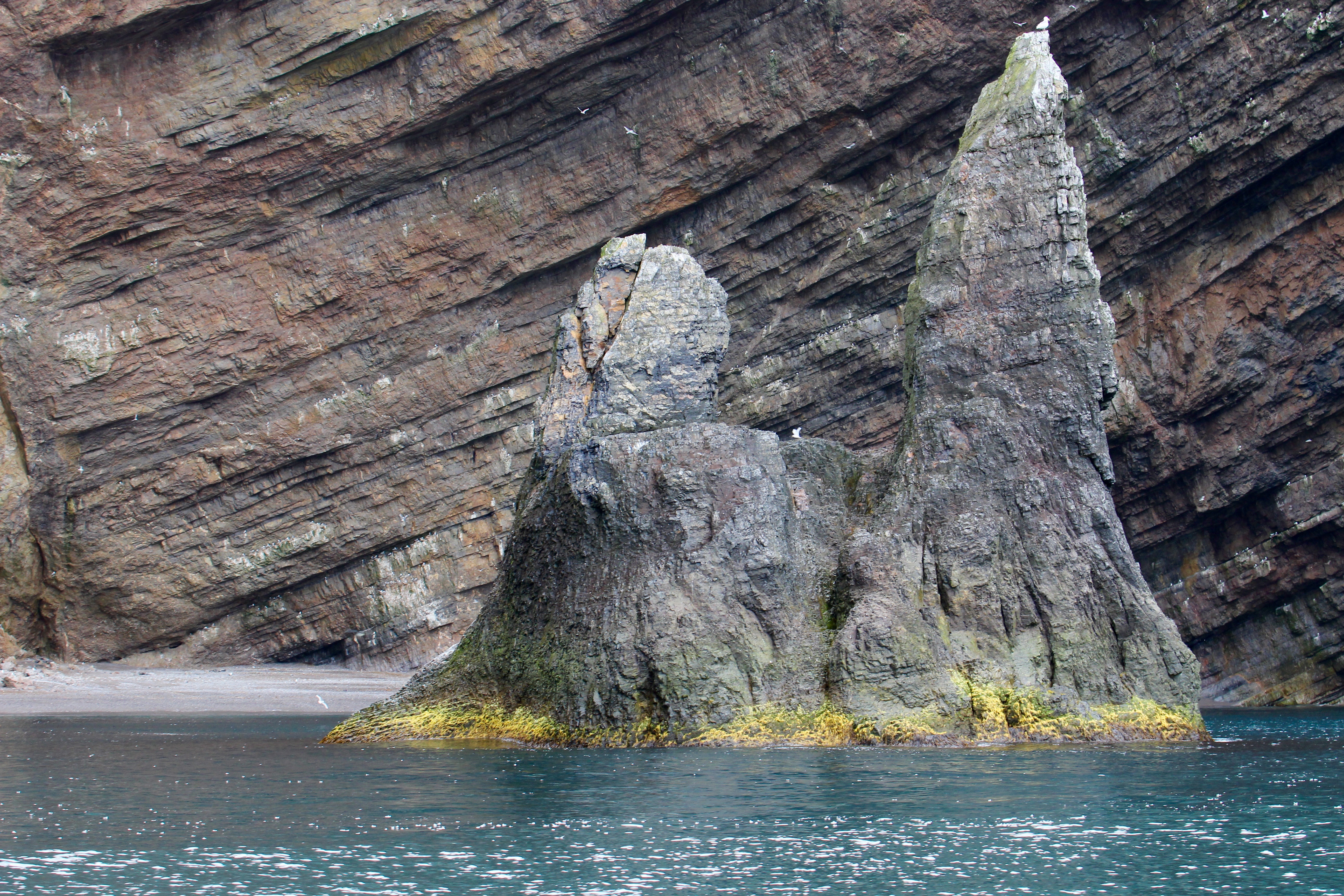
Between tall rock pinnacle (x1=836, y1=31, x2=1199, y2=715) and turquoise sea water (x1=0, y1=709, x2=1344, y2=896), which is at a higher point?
tall rock pinnacle (x1=836, y1=31, x2=1199, y2=715)

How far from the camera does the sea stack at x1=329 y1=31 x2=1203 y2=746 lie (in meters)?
15.6

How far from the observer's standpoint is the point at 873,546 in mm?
16438

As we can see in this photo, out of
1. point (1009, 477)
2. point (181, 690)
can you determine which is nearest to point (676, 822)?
point (1009, 477)

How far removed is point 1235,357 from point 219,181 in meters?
22.5

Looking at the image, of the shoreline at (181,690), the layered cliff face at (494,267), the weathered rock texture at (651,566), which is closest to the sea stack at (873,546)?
the weathered rock texture at (651,566)

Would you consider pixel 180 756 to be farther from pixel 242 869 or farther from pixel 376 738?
pixel 242 869

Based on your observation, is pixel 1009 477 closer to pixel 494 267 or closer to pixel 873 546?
pixel 873 546

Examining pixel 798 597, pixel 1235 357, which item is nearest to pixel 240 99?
pixel 798 597

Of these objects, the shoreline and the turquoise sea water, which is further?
the shoreline

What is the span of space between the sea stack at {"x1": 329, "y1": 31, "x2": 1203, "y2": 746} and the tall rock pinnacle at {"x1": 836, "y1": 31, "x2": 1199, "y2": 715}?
0.11ft

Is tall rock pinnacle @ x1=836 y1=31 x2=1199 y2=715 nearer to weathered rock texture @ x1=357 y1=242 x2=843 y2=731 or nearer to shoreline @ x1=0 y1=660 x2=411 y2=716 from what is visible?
weathered rock texture @ x1=357 y1=242 x2=843 y2=731

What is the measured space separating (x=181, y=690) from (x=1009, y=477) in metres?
17.7

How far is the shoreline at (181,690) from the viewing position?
2394 cm

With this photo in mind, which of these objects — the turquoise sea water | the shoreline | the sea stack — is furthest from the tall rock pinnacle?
the shoreline
